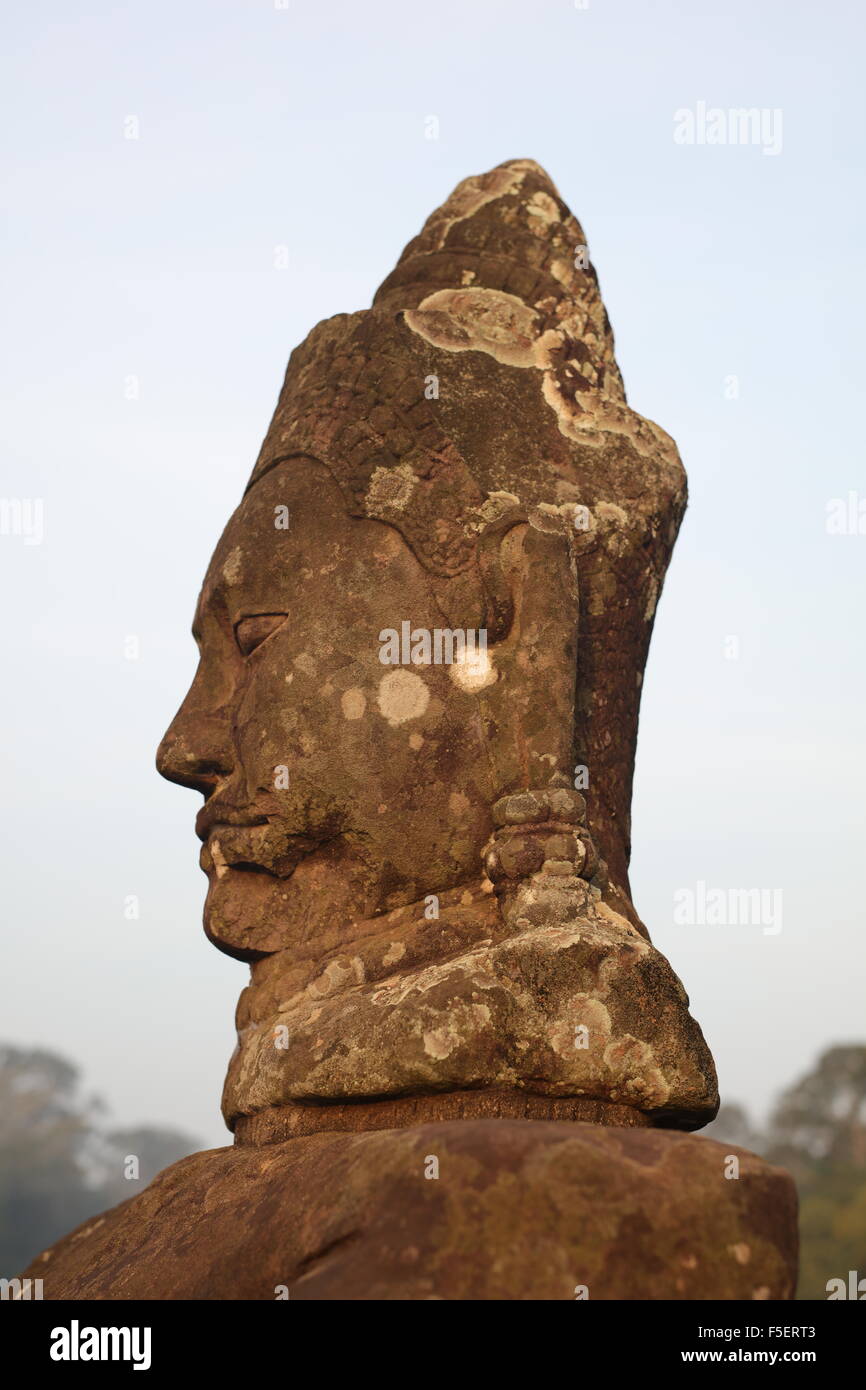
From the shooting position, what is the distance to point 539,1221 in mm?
3797

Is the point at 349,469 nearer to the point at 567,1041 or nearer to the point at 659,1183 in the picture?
the point at 567,1041

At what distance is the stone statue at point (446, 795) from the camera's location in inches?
159

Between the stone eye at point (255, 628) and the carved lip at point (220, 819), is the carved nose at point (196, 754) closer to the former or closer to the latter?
the carved lip at point (220, 819)

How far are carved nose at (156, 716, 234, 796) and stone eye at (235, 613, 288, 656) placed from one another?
13.0 inches

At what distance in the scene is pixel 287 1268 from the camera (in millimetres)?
4277

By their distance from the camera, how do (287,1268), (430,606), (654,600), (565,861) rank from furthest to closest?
1. (654,600)
2. (430,606)
3. (565,861)
4. (287,1268)

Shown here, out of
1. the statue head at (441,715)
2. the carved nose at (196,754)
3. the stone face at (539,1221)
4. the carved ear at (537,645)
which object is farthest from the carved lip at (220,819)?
the stone face at (539,1221)

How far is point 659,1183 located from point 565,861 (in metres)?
1.36

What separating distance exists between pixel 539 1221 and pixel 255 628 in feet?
9.08

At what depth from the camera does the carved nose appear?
5.89 m

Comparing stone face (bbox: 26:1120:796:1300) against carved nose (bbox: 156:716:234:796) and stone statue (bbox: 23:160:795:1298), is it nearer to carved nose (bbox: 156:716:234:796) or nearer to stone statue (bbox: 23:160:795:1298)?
stone statue (bbox: 23:160:795:1298)

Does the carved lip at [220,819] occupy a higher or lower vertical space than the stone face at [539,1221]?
A: higher

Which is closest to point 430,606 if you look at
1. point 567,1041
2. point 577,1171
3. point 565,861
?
point 565,861
